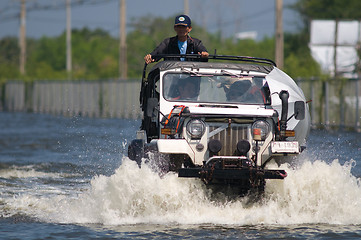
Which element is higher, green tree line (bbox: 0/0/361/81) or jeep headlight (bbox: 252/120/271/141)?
green tree line (bbox: 0/0/361/81)

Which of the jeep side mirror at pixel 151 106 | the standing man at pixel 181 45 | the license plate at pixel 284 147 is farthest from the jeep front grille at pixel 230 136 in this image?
the standing man at pixel 181 45

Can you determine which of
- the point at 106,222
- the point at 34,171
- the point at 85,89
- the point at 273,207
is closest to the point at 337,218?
the point at 273,207

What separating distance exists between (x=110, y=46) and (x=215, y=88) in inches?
4295

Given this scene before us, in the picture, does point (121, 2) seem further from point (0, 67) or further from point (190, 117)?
point (190, 117)

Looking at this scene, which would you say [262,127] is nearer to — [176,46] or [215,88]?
[215,88]

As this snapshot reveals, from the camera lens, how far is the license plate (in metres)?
9.62

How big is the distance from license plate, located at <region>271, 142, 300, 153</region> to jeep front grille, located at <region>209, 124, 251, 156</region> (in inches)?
17.4

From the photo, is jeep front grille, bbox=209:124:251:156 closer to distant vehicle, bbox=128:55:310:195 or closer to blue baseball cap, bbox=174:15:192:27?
distant vehicle, bbox=128:55:310:195

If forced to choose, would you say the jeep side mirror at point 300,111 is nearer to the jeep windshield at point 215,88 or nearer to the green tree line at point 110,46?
the jeep windshield at point 215,88

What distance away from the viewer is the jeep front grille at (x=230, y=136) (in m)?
9.89

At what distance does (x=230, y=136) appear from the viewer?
9.90 metres

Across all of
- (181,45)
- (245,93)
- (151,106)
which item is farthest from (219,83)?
(151,106)

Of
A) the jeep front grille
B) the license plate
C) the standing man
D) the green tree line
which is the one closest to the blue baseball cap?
the standing man

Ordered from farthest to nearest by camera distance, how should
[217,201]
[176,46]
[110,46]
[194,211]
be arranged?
[110,46] < [176,46] < [217,201] < [194,211]
